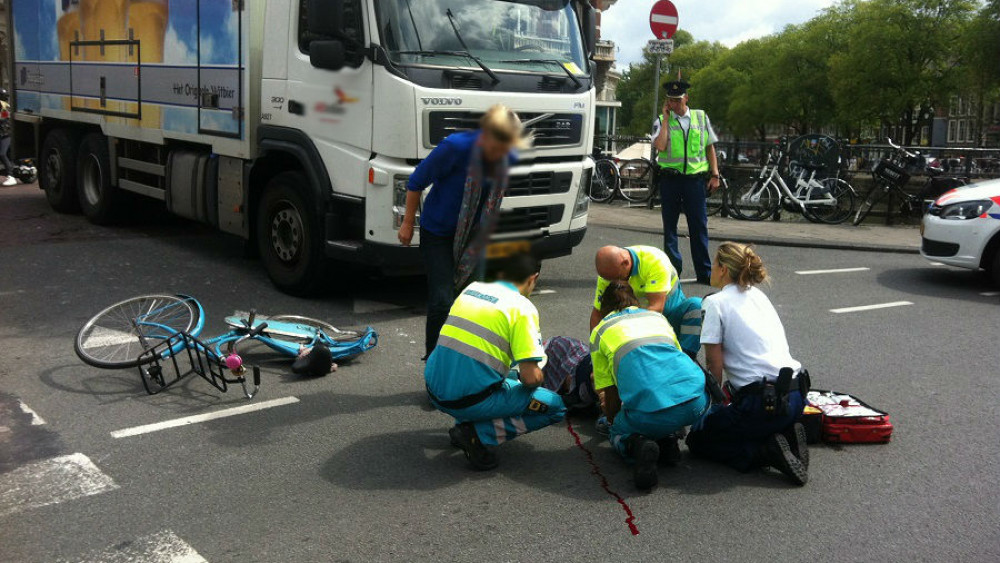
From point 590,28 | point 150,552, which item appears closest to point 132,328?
point 150,552

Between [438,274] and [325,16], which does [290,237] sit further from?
[325,16]

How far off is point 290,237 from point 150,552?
479 centimetres

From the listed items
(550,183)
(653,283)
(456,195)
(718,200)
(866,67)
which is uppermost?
(866,67)

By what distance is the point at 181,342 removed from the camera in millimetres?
5773

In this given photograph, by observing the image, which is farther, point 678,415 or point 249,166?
point 249,166

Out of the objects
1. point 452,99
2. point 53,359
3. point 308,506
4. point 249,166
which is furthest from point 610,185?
point 308,506

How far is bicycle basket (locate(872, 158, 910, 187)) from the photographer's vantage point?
14.2m

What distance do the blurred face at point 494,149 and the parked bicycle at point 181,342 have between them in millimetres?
4434

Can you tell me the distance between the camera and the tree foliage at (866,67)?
45.7 metres

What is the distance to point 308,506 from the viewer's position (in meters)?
4.06

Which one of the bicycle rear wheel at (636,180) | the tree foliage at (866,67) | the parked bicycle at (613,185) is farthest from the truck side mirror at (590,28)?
the tree foliage at (866,67)

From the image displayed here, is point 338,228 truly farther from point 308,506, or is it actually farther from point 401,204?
point 308,506

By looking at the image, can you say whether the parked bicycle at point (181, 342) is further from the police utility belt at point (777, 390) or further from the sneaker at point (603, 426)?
the police utility belt at point (777, 390)

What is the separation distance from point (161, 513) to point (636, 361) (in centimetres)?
221
